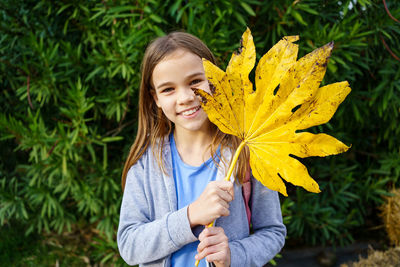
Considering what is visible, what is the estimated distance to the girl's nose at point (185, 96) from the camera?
3.33 feet

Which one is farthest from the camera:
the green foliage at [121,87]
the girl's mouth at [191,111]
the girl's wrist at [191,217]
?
the green foliage at [121,87]

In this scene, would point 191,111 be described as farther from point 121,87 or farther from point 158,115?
point 121,87

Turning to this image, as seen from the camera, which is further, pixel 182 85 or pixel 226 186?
pixel 182 85

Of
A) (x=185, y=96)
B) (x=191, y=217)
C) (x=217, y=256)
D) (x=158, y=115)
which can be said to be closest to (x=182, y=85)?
(x=185, y=96)

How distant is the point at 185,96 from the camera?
1016 millimetres

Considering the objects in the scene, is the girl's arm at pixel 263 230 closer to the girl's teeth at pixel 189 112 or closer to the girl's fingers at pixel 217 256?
the girl's fingers at pixel 217 256

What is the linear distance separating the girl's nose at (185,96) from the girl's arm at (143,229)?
1.08 ft

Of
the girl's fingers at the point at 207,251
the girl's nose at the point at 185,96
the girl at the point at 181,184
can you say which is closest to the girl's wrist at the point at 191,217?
the girl at the point at 181,184

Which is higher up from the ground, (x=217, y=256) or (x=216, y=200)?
(x=216, y=200)

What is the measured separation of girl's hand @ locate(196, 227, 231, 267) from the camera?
833mm

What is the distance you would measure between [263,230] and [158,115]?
591 mm

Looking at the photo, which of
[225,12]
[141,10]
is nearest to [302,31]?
[225,12]

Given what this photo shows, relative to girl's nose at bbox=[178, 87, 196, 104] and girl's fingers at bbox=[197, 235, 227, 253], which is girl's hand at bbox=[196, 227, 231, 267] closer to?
girl's fingers at bbox=[197, 235, 227, 253]

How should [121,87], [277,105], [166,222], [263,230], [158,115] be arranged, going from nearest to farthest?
1. [277,105]
2. [166,222]
3. [263,230]
4. [158,115]
5. [121,87]
